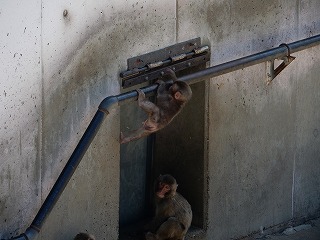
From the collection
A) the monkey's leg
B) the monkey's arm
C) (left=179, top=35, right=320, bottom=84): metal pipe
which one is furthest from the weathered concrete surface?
the monkey's leg

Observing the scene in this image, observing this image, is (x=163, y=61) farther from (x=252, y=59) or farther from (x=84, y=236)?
(x=84, y=236)

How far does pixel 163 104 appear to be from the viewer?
9367 millimetres

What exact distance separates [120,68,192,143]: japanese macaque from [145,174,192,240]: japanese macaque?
69cm

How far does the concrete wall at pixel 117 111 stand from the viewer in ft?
28.3

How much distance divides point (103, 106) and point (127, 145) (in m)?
1.53

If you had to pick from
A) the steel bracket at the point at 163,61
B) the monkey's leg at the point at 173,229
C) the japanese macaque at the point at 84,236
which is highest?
the steel bracket at the point at 163,61

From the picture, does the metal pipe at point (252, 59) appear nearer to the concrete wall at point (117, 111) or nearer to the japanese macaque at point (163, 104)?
the japanese macaque at point (163, 104)

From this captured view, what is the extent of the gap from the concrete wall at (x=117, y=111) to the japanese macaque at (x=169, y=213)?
0.39 m

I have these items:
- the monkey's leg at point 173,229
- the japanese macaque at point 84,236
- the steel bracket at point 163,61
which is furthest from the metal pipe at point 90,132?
the monkey's leg at point 173,229

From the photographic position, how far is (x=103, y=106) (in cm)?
888

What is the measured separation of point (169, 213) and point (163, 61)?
1.42m

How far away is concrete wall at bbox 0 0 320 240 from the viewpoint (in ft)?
28.3

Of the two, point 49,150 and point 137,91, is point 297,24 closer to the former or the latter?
point 137,91

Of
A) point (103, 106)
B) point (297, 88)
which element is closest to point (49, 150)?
point (103, 106)
